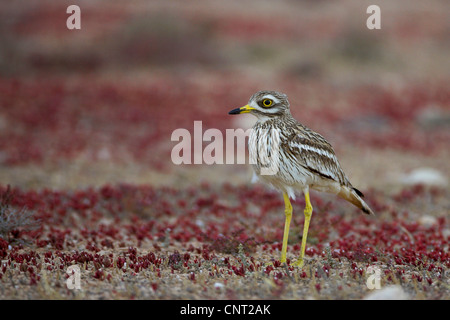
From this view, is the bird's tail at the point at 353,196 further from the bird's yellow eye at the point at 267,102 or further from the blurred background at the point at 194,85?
the blurred background at the point at 194,85

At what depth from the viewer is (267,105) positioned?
221 inches

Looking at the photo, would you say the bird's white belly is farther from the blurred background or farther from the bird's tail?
the blurred background

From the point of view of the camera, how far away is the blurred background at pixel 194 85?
450 inches

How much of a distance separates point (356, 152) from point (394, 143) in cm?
127

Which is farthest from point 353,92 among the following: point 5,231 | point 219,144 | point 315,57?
point 5,231

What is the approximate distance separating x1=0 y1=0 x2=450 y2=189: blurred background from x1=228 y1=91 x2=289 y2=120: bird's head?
4757mm

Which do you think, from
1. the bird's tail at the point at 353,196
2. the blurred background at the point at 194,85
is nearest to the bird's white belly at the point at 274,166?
the bird's tail at the point at 353,196

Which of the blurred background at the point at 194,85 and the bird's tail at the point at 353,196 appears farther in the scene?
the blurred background at the point at 194,85

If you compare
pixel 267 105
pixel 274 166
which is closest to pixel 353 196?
pixel 274 166

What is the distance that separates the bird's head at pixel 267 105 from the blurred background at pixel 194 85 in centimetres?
476

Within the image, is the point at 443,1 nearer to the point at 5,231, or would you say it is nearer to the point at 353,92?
the point at 353,92

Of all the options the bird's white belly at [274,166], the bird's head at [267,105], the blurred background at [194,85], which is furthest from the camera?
the blurred background at [194,85]

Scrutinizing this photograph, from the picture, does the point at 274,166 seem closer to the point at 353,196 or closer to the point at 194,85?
the point at 353,196

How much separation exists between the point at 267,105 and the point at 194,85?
12576 millimetres
